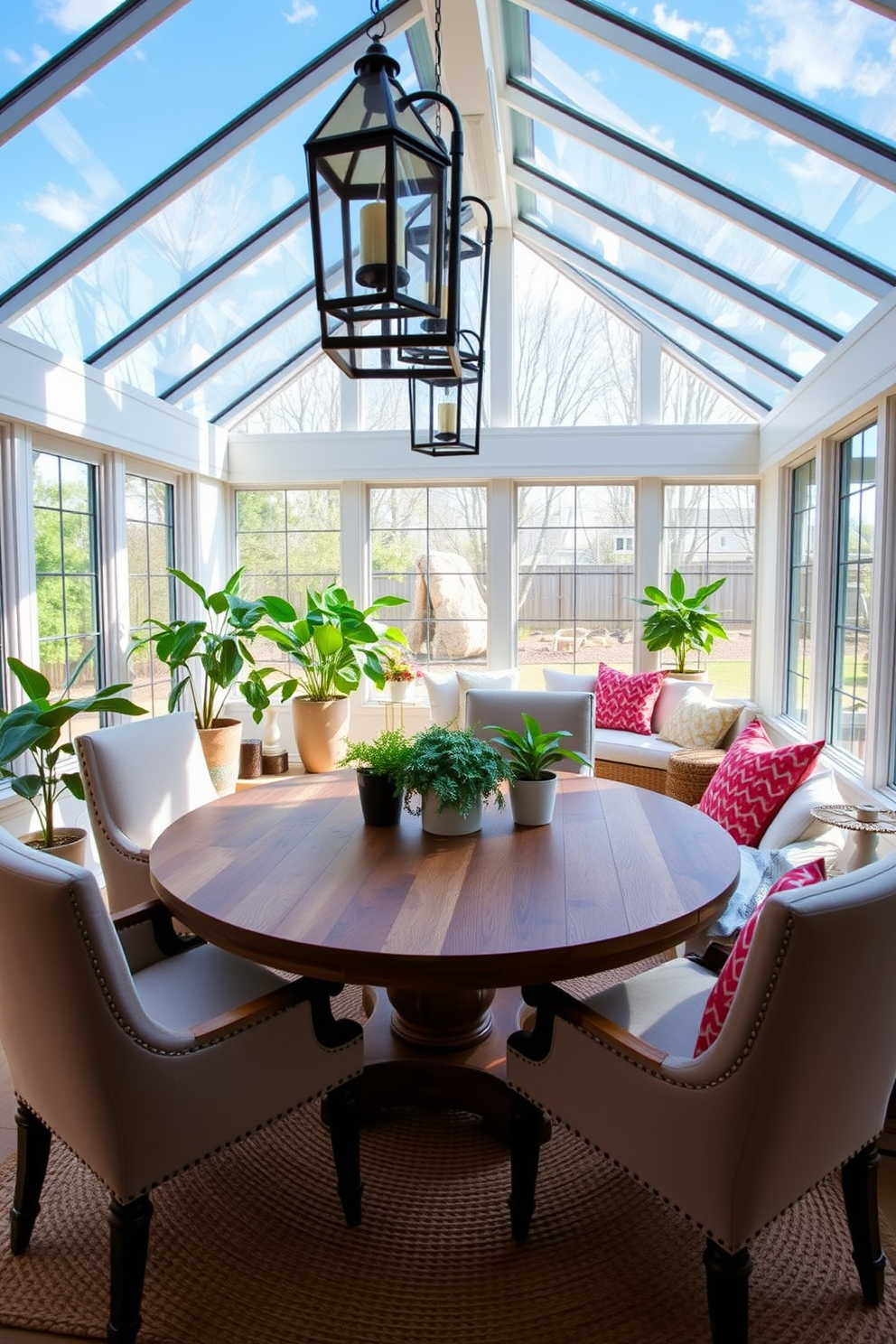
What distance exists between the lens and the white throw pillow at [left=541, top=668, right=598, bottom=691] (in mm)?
5555

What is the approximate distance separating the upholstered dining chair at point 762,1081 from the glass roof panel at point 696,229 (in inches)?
121

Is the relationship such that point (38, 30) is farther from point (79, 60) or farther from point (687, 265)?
point (687, 265)

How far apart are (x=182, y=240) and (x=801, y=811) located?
3.80 m

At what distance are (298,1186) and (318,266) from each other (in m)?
2.01

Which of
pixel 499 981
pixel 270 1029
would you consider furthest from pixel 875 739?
pixel 270 1029

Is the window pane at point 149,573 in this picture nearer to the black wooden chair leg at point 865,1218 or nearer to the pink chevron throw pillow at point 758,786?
the pink chevron throw pillow at point 758,786

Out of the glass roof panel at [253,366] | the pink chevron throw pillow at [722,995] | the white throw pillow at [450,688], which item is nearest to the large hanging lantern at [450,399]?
the pink chevron throw pillow at [722,995]

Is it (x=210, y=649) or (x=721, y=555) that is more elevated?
(x=721, y=555)

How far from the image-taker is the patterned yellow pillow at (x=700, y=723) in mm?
4801

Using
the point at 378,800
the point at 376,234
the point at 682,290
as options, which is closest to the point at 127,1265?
the point at 378,800

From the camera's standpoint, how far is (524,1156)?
1.76 meters

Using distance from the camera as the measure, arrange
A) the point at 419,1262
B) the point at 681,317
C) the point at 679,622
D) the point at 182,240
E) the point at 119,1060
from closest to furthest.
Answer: the point at 119,1060 < the point at 419,1262 < the point at 182,240 < the point at 681,317 < the point at 679,622

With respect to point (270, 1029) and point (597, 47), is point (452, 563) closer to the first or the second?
point (597, 47)

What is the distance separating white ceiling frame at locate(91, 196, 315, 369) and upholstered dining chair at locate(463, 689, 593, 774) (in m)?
2.73
